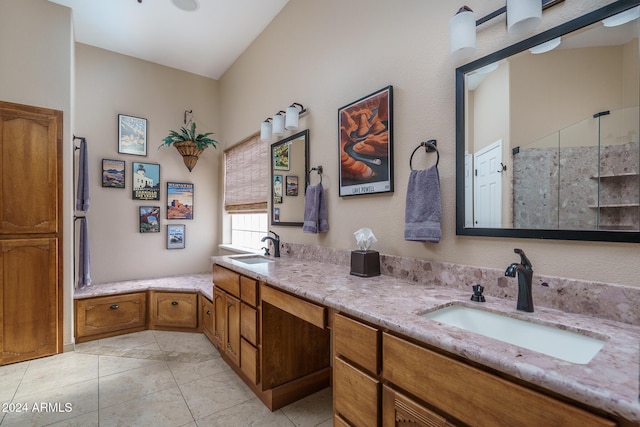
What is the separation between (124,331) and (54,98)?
242 cm

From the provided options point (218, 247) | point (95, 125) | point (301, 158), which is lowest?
point (218, 247)

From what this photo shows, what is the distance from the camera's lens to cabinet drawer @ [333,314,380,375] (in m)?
1.12

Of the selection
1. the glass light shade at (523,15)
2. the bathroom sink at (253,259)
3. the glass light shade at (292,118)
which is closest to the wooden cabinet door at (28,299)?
the bathroom sink at (253,259)

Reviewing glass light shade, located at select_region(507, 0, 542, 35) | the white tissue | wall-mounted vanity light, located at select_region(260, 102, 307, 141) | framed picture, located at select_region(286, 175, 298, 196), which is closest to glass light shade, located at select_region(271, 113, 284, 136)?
wall-mounted vanity light, located at select_region(260, 102, 307, 141)

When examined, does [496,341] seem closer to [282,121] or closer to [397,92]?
[397,92]

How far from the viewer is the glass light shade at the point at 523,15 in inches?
46.7

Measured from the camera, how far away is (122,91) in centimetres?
376

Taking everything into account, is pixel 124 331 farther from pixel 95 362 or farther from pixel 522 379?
pixel 522 379

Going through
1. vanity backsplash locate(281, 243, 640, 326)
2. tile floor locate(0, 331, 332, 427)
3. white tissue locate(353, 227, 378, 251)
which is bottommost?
tile floor locate(0, 331, 332, 427)

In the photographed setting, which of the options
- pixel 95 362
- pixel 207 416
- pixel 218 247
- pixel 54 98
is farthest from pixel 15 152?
pixel 207 416

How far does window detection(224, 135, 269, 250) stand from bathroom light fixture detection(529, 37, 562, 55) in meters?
2.49

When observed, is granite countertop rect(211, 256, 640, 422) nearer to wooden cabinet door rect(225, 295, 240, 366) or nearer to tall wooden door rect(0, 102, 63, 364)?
A: wooden cabinet door rect(225, 295, 240, 366)

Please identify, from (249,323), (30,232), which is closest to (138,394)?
(249,323)

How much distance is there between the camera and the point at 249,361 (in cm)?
212
